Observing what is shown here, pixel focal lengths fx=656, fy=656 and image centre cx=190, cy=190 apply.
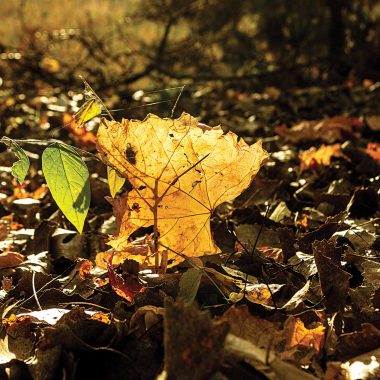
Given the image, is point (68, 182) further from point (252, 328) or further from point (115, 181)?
point (252, 328)

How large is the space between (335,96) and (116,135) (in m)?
2.80

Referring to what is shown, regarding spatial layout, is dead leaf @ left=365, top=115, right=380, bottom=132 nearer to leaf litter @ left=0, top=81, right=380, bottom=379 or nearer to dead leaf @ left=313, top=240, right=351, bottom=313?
leaf litter @ left=0, top=81, right=380, bottom=379

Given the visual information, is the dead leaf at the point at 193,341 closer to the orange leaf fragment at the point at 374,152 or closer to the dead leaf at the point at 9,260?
the dead leaf at the point at 9,260

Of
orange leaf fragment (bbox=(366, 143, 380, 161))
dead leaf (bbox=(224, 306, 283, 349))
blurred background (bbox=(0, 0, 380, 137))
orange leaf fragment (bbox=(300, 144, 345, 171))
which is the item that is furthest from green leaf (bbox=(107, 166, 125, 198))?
blurred background (bbox=(0, 0, 380, 137))

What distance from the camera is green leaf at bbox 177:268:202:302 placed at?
4.07ft

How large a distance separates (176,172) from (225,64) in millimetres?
3677

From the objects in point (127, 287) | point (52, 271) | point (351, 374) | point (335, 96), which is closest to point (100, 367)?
point (127, 287)

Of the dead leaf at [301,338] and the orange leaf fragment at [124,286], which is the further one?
the orange leaf fragment at [124,286]

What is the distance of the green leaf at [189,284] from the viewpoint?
1.24 metres

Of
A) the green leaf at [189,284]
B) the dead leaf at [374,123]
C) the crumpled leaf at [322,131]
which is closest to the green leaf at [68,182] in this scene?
the green leaf at [189,284]

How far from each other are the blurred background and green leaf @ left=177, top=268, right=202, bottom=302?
87.7 inches

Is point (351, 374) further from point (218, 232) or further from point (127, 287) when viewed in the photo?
point (218, 232)

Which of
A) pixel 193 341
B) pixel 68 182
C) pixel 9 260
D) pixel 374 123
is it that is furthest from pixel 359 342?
pixel 374 123

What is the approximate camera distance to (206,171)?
1338 mm
